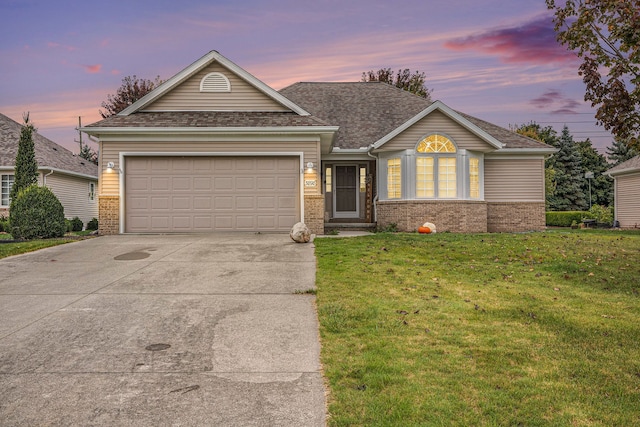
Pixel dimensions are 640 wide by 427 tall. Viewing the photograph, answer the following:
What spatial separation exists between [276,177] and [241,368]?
11546mm

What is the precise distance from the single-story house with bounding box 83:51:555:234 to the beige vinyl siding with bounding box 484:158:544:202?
4 cm

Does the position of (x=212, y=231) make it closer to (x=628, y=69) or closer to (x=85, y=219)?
(x=628, y=69)

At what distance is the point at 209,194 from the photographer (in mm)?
15453

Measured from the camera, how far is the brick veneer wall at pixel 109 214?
15203 mm

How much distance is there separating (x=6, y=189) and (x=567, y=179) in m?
45.1

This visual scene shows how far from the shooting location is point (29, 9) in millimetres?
18719

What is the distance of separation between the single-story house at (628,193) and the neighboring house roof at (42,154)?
3177 cm

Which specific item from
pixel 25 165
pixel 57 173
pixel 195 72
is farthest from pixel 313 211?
pixel 57 173

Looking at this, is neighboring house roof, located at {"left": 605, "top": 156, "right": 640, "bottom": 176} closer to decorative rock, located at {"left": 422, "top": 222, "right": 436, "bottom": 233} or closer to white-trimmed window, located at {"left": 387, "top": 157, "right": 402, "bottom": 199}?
decorative rock, located at {"left": 422, "top": 222, "right": 436, "bottom": 233}

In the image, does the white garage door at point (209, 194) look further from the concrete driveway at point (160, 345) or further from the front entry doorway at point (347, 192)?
the concrete driveway at point (160, 345)

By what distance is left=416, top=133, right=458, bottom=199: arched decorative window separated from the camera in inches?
693

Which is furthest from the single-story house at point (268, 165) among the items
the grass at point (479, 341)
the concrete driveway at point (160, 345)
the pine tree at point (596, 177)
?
the pine tree at point (596, 177)

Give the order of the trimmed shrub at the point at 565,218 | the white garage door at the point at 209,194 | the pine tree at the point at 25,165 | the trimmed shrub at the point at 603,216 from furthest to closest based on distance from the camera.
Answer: the trimmed shrub at the point at 565,218 → the trimmed shrub at the point at 603,216 → the pine tree at the point at 25,165 → the white garage door at the point at 209,194

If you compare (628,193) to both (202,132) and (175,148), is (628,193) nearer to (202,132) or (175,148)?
(202,132)
